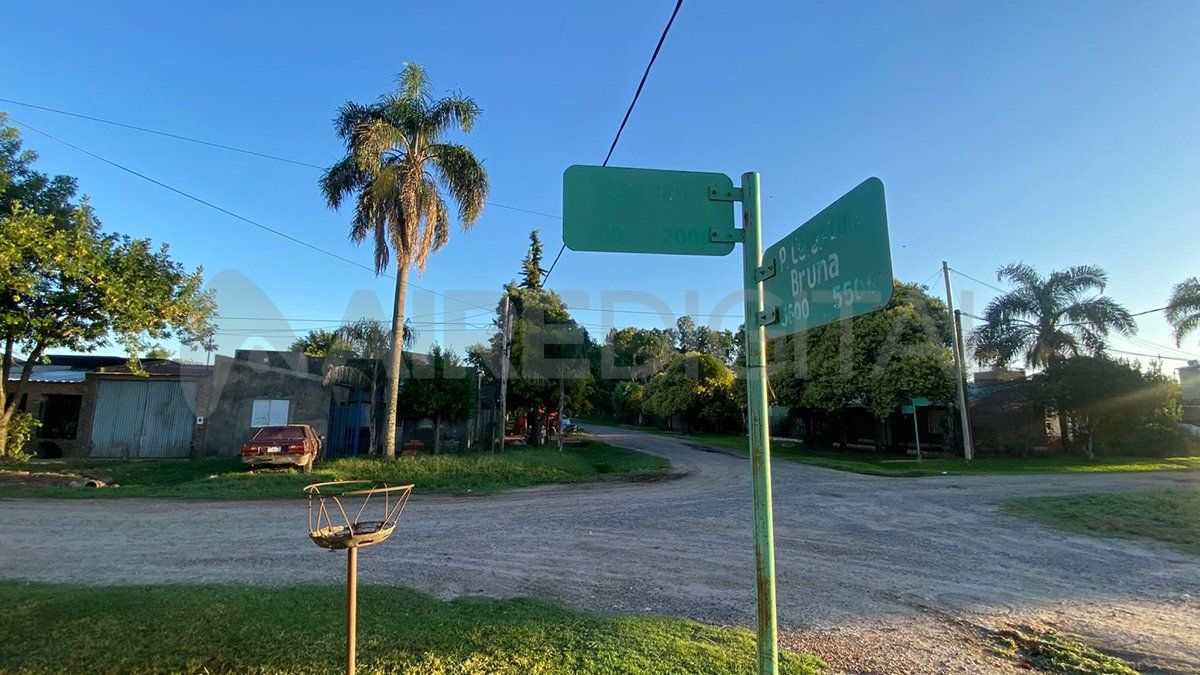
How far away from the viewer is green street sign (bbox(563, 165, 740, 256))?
2.63m

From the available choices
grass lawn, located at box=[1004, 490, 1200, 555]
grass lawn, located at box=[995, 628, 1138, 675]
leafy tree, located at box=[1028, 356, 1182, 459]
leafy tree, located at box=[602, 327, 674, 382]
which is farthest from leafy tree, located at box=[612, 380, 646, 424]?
grass lawn, located at box=[995, 628, 1138, 675]

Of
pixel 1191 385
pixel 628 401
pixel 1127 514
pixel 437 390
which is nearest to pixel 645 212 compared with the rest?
pixel 1127 514

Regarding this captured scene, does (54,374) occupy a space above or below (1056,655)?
above

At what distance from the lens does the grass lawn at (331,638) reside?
3504mm

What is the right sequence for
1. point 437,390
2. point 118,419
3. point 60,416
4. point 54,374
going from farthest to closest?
point 54,374 → point 60,416 → point 437,390 → point 118,419

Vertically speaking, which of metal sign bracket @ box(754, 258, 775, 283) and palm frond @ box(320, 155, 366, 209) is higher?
palm frond @ box(320, 155, 366, 209)

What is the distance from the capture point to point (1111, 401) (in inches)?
985

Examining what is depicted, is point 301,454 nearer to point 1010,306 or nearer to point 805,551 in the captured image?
point 805,551

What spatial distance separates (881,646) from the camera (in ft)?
14.7

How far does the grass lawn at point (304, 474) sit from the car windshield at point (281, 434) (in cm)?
91

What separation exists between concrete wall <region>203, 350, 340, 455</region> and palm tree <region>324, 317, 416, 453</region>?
101 cm

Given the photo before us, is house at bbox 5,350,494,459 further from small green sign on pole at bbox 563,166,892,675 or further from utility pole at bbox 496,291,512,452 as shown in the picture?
small green sign on pole at bbox 563,166,892,675

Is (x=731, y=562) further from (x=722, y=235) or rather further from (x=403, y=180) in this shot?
(x=403, y=180)

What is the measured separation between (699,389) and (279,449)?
30.8 meters
